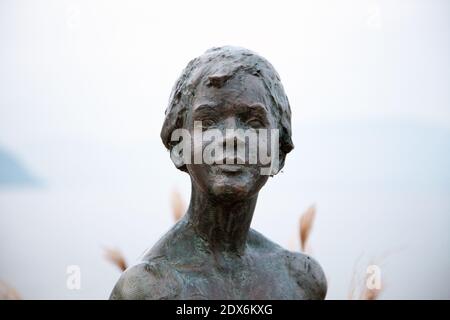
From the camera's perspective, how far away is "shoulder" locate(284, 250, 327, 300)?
3.41 metres

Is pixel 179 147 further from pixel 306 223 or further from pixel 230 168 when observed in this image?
pixel 306 223

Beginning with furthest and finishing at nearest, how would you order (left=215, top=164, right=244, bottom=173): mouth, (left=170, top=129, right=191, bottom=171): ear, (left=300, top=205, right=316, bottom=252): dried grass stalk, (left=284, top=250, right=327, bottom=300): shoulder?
1. (left=300, top=205, right=316, bottom=252): dried grass stalk
2. (left=284, top=250, right=327, bottom=300): shoulder
3. (left=170, top=129, right=191, bottom=171): ear
4. (left=215, top=164, right=244, bottom=173): mouth

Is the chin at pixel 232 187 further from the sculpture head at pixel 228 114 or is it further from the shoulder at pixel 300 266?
the shoulder at pixel 300 266

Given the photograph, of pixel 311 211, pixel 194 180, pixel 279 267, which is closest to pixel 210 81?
pixel 194 180

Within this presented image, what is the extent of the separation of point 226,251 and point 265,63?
0.76 meters

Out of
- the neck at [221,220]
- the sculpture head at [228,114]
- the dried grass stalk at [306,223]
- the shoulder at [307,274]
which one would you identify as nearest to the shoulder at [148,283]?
the neck at [221,220]

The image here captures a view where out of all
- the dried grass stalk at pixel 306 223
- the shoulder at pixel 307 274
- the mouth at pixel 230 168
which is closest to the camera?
the mouth at pixel 230 168

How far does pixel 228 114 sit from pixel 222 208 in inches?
15.6

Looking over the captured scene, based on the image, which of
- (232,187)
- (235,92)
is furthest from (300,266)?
(235,92)

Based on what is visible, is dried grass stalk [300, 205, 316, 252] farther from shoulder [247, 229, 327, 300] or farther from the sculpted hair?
the sculpted hair

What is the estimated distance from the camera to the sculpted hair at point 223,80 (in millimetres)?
3139

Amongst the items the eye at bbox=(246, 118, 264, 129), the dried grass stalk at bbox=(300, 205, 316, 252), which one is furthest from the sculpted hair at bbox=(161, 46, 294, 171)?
the dried grass stalk at bbox=(300, 205, 316, 252)

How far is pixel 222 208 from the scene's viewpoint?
10.7 feet
